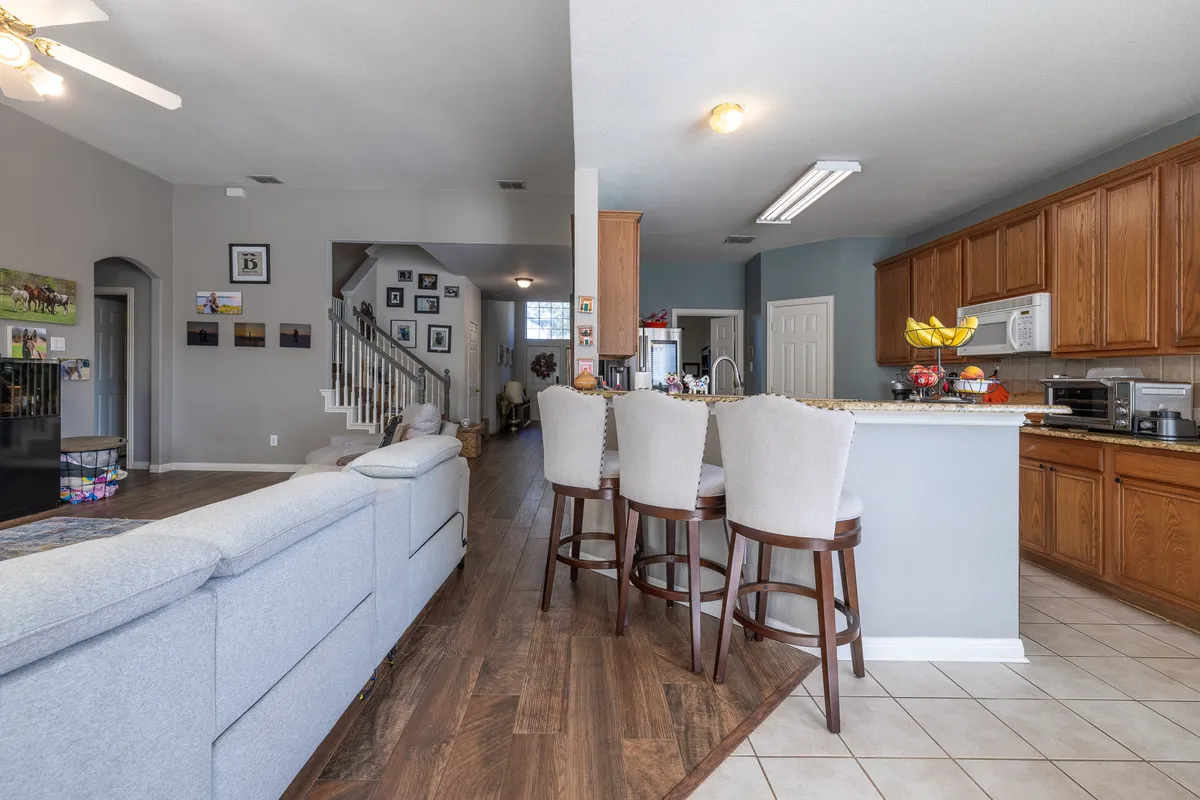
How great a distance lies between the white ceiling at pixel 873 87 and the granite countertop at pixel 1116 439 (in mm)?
1785

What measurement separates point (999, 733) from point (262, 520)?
7.31 ft

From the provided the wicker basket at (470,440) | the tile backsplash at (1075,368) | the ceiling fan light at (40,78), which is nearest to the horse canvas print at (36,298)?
the ceiling fan light at (40,78)

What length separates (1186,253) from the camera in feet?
9.07

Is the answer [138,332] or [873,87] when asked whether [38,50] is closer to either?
[873,87]

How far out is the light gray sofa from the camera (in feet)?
2.32

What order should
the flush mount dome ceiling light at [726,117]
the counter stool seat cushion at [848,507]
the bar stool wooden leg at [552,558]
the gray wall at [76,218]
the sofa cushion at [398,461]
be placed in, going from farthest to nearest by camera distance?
1. the gray wall at [76,218]
2. the flush mount dome ceiling light at [726,117]
3. the bar stool wooden leg at [552,558]
4. the sofa cushion at [398,461]
5. the counter stool seat cushion at [848,507]

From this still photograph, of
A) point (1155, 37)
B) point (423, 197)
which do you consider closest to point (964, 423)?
point (1155, 37)

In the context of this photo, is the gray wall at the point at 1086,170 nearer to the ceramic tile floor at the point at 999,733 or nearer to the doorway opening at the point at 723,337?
the doorway opening at the point at 723,337

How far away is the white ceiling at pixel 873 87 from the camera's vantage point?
217cm

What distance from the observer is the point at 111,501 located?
4527 mm

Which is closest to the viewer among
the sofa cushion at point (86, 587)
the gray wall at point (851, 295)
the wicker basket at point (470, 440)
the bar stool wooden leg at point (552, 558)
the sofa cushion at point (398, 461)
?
the sofa cushion at point (86, 587)

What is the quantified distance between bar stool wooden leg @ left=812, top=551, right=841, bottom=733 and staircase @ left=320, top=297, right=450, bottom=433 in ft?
17.8

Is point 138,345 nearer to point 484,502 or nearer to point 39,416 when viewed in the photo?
point 39,416

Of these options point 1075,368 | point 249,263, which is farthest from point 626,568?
point 249,263
